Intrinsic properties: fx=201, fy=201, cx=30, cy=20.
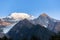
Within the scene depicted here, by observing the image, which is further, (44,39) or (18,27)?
(18,27)

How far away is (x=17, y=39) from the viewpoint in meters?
8.49

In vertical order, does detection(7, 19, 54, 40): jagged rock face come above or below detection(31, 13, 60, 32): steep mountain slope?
below

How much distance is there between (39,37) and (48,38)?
1.22 feet

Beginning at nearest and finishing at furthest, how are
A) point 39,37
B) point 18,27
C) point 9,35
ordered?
point 39,37 → point 9,35 → point 18,27

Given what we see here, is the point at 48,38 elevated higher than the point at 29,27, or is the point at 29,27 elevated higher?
the point at 29,27

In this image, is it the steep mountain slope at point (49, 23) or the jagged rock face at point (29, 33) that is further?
the steep mountain slope at point (49, 23)

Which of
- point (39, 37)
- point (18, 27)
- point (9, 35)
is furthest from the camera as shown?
point (18, 27)

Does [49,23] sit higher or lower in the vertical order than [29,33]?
higher

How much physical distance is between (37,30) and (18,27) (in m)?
1.32

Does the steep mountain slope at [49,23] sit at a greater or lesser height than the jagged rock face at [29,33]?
greater

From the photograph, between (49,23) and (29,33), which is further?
(49,23)

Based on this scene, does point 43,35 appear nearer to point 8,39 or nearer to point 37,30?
point 37,30

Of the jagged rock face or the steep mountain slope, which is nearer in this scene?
the jagged rock face

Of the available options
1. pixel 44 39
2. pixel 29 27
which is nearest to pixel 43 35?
pixel 44 39
